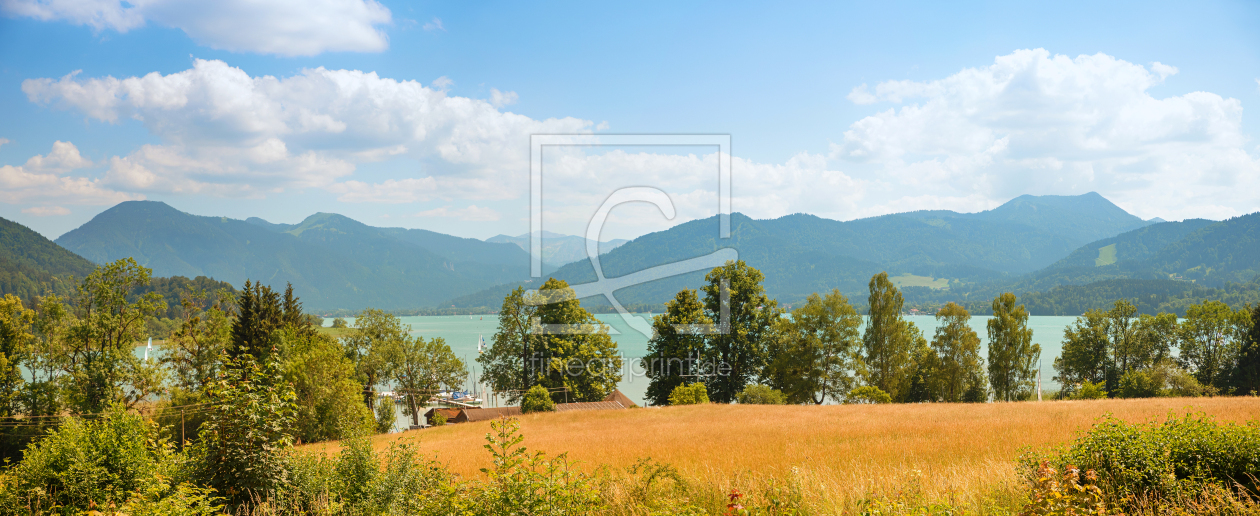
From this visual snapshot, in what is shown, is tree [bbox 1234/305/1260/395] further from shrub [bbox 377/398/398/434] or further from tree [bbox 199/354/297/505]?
shrub [bbox 377/398/398/434]

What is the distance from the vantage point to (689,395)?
32406mm

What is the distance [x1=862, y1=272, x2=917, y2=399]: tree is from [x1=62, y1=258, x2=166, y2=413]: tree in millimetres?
42970

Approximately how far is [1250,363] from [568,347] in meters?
42.5

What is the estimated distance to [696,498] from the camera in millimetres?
6715

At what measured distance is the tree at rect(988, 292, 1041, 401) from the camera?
130 feet

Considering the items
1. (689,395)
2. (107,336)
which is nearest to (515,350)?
(689,395)

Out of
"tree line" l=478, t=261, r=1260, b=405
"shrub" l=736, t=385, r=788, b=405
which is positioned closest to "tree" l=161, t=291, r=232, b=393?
"tree line" l=478, t=261, r=1260, b=405

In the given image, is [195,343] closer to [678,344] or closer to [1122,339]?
[678,344]

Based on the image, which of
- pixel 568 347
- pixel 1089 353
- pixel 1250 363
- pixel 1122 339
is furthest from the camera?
pixel 1122 339

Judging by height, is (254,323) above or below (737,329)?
above

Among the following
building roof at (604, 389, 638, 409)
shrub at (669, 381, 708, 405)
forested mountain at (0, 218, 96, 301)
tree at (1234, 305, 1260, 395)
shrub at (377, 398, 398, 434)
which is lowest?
shrub at (377, 398, 398, 434)

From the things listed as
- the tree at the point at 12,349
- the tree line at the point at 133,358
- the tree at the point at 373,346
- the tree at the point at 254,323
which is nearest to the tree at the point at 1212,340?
the tree line at the point at 133,358

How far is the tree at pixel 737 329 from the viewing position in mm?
37656

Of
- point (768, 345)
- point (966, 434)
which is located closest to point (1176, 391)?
point (768, 345)
